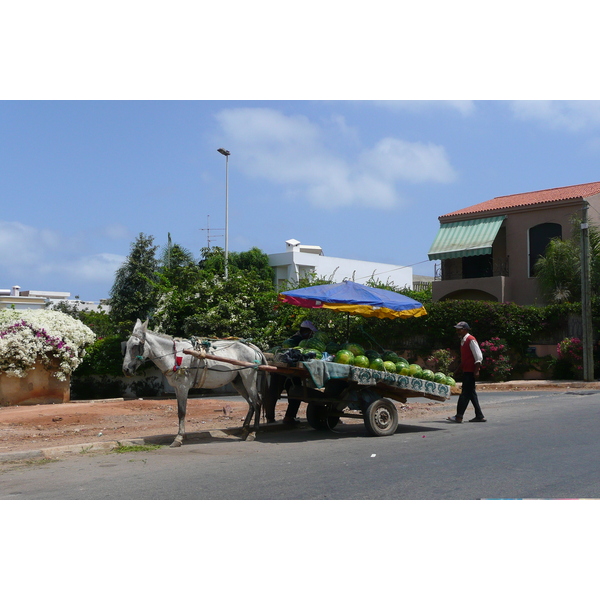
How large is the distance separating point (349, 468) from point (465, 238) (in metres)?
28.8

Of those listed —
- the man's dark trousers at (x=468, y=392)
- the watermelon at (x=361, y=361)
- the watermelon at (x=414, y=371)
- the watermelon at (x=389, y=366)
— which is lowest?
the man's dark trousers at (x=468, y=392)

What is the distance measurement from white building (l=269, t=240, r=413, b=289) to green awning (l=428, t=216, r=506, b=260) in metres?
24.7

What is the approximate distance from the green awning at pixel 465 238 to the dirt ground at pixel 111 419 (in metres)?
16.4

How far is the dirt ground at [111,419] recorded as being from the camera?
40.0ft

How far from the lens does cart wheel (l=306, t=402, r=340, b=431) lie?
491 inches

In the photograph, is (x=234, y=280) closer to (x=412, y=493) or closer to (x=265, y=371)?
(x=265, y=371)

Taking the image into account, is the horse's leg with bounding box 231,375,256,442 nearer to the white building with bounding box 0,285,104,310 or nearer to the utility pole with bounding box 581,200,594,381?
the utility pole with bounding box 581,200,594,381

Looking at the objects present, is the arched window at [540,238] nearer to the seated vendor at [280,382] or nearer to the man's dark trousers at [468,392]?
the man's dark trousers at [468,392]

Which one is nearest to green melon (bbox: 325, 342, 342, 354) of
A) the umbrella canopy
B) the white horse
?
the umbrella canopy

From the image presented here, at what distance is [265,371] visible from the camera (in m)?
11.4

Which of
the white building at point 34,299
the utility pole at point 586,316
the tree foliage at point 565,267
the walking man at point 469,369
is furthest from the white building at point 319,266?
the walking man at point 469,369

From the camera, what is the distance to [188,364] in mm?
10859

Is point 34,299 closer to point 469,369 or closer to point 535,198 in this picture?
point 535,198

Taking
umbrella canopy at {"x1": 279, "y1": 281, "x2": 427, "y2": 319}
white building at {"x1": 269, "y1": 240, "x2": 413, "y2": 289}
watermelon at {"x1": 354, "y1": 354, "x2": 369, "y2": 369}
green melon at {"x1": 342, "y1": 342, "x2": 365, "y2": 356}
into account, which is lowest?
watermelon at {"x1": 354, "y1": 354, "x2": 369, "y2": 369}
